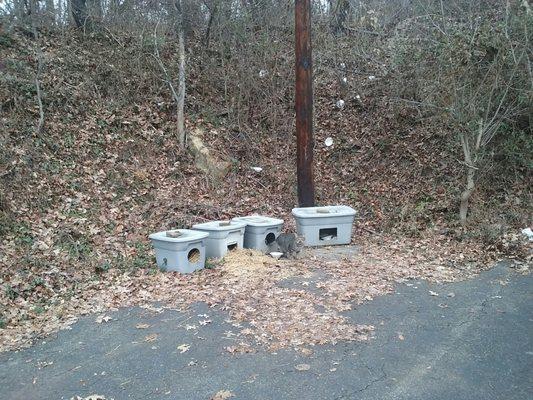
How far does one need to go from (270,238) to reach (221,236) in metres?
1.03

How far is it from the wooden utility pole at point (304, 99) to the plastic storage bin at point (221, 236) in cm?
213

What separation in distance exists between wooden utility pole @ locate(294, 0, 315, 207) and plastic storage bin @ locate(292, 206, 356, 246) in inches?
38.1

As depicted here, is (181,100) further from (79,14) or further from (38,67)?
(79,14)

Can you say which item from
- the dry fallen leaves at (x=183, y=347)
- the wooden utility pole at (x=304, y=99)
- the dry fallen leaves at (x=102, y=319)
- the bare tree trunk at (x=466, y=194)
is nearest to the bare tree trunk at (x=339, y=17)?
the wooden utility pole at (x=304, y=99)

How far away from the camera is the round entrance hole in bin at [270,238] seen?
7.58m

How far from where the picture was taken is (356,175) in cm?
1089

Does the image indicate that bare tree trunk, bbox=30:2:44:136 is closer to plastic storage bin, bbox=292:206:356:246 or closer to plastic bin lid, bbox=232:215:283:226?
plastic bin lid, bbox=232:215:283:226

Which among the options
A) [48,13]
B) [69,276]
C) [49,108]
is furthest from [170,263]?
[48,13]

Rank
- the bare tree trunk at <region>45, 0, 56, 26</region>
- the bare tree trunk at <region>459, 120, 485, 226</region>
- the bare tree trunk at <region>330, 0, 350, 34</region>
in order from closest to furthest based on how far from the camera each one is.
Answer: the bare tree trunk at <region>459, 120, 485, 226</region>, the bare tree trunk at <region>45, 0, 56, 26</region>, the bare tree trunk at <region>330, 0, 350, 34</region>

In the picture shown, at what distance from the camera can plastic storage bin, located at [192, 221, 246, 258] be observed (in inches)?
272

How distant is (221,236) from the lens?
691 cm

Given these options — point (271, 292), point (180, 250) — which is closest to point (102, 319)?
point (180, 250)

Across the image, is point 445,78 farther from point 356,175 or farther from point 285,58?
point 285,58

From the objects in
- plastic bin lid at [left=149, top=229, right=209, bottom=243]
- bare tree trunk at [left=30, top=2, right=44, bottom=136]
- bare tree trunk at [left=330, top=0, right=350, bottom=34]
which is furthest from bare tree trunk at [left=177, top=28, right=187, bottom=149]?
bare tree trunk at [left=330, top=0, right=350, bottom=34]
